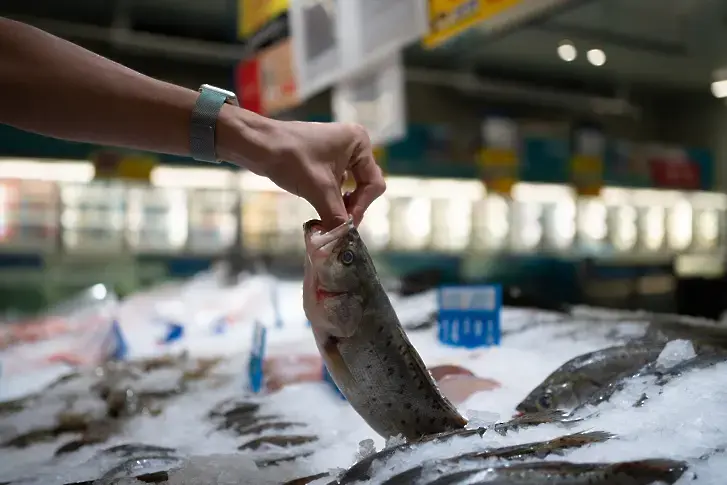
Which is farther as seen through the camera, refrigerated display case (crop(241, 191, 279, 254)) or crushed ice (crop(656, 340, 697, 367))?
refrigerated display case (crop(241, 191, 279, 254))

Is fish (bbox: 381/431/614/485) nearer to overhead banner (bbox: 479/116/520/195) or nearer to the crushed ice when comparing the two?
the crushed ice

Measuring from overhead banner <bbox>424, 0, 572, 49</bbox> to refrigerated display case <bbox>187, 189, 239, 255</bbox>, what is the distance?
5.21 metres

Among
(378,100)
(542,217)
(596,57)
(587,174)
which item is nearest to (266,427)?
(378,100)

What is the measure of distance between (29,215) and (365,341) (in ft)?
22.9

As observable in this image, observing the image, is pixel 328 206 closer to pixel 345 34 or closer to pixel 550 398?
pixel 550 398

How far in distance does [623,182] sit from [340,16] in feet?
23.4

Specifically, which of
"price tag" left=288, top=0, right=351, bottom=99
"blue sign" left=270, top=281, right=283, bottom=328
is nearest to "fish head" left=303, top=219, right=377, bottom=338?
"blue sign" left=270, top=281, right=283, bottom=328

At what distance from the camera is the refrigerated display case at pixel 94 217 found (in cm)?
730

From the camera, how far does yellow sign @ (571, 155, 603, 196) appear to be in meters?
8.38

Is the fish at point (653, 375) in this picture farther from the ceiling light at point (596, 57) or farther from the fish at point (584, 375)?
the ceiling light at point (596, 57)

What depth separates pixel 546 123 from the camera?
31.9 ft

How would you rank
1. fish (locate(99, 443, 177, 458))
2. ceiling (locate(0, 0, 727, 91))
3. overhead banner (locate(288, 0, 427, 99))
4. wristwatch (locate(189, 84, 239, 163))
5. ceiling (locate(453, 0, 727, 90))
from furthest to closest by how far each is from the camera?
1. ceiling (locate(0, 0, 727, 91))
2. ceiling (locate(453, 0, 727, 90))
3. overhead banner (locate(288, 0, 427, 99))
4. fish (locate(99, 443, 177, 458))
5. wristwatch (locate(189, 84, 239, 163))

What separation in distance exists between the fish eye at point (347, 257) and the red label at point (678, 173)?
30.4 ft

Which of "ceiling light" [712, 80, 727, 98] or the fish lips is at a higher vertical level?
"ceiling light" [712, 80, 727, 98]
